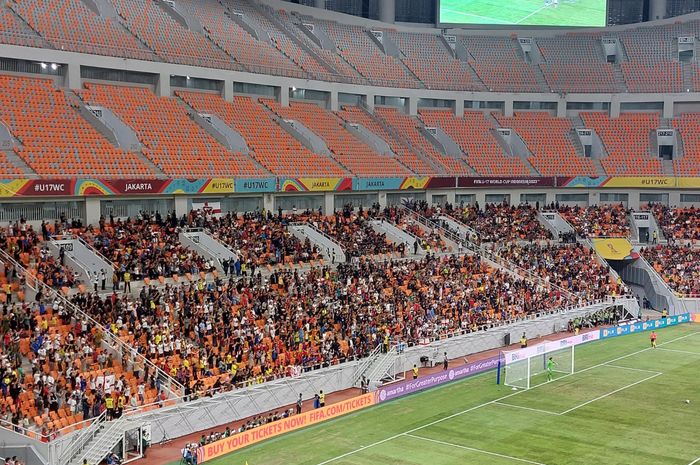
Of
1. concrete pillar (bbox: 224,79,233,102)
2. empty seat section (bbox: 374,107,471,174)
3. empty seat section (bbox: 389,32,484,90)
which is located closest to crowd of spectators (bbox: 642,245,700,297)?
empty seat section (bbox: 374,107,471,174)

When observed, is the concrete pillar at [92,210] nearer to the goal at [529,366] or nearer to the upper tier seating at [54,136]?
the upper tier seating at [54,136]

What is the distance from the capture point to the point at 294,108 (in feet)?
211

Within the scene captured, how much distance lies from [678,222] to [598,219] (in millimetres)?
6286

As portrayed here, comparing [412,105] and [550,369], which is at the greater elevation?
[412,105]

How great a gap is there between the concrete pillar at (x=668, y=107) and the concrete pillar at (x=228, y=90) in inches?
1601

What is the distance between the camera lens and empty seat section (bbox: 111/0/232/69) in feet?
189

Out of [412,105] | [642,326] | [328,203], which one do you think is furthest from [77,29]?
[642,326]

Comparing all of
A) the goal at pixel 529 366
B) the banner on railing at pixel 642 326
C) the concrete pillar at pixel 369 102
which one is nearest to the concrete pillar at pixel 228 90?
the concrete pillar at pixel 369 102

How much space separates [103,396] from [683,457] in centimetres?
2085

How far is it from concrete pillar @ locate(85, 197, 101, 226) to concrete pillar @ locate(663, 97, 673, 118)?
53.3 metres

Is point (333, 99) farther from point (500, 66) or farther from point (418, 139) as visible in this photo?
point (500, 66)

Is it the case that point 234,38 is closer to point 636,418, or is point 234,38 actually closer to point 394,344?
point 394,344

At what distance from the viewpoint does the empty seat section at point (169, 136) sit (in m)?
50.1

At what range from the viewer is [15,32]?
1941 inches
